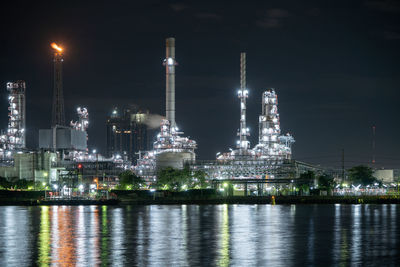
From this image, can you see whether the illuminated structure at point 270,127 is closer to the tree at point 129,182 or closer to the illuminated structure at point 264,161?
the illuminated structure at point 264,161

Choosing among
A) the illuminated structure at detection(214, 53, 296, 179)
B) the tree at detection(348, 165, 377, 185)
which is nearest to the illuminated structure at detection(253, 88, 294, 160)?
the illuminated structure at detection(214, 53, 296, 179)

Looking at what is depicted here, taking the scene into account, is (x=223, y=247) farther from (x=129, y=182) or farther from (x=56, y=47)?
(x=56, y=47)

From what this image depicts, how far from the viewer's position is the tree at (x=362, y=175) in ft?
639

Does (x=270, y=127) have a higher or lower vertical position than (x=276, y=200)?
higher

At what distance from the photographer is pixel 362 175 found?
19575 cm

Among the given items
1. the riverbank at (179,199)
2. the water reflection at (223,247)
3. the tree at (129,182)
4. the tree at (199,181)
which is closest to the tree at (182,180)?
the tree at (199,181)

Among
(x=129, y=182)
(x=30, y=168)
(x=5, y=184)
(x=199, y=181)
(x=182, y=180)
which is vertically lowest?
(x=5, y=184)

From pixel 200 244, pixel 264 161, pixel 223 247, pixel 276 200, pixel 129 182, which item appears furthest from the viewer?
pixel 264 161

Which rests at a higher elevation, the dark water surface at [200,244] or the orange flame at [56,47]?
the orange flame at [56,47]

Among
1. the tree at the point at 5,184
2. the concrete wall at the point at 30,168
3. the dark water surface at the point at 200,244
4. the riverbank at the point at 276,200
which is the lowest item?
the riverbank at the point at 276,200

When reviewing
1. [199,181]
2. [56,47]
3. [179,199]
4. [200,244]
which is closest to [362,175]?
[199,181]

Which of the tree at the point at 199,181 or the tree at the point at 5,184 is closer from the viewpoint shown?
the tree at the point at 5,184

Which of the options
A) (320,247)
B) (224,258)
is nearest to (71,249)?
(224,258)

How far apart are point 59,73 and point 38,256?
6460 inches
